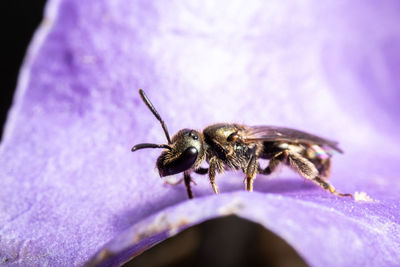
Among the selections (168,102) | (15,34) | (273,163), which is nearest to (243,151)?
Result: (273,163)

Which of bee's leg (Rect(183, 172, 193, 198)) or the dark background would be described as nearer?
bee's leg (Rect(183, 172, 193, 198))

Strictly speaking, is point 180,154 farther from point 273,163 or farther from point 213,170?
point 273,163

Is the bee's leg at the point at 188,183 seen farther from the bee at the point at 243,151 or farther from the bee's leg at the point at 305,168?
the bee's leg at the point at 305,168

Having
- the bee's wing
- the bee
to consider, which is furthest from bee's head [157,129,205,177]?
the bee's wing

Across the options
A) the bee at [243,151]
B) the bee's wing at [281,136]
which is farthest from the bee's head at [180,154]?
the bee's wing at [281,136]

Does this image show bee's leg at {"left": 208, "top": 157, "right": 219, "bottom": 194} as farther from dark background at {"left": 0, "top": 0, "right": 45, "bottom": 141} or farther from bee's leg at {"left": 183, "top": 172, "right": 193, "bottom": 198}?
dark background at {"left": 0, "top": 0, "right": 45, "bottom": 141}

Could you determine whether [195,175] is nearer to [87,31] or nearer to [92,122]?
[92,122]
